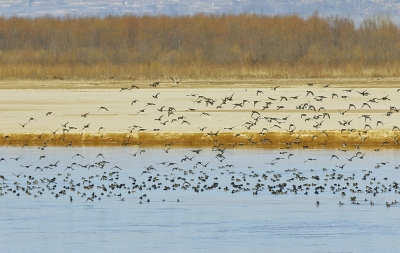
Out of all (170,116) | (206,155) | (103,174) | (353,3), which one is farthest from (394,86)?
(353,3)

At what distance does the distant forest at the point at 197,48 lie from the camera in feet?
151

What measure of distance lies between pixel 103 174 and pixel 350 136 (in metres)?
7.45

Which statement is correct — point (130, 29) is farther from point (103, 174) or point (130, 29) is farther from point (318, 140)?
point (103, 174)

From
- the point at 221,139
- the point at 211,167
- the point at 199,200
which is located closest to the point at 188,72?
the point at 221,139

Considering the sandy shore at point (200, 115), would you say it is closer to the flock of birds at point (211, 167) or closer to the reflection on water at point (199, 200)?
the flock of birds at point (211, 167)

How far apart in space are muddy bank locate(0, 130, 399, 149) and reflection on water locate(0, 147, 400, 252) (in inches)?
39.8

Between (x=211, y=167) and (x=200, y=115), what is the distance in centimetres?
812

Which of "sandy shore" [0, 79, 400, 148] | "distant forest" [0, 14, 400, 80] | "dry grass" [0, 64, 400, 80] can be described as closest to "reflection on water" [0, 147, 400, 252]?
"sandy shore" [0, 79, 400, 148]

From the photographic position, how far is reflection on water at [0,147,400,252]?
12070 mm

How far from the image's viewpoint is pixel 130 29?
61312 mm

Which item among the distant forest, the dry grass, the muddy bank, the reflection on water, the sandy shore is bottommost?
the reflection on water

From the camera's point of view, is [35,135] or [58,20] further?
[58,20]

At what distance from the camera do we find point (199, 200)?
15086mm

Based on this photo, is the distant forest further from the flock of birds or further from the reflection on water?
the reflection on water
